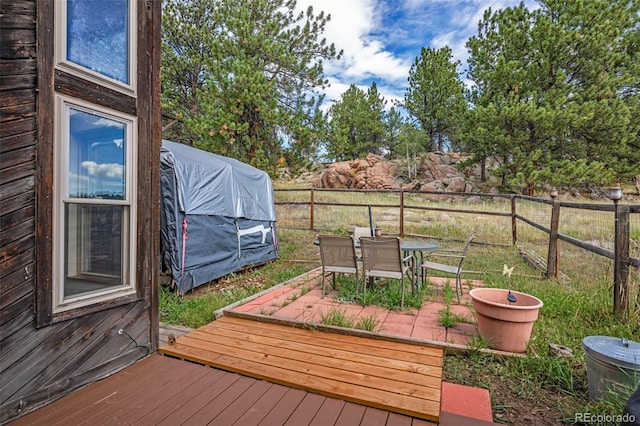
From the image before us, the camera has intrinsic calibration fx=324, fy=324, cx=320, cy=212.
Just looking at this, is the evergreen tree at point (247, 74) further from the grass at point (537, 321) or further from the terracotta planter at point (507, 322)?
the terracotta planter at point (507, 322)

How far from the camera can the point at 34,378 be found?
178 cm

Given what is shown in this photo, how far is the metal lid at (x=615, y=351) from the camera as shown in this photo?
68.3 inches

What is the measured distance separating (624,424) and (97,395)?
2.63 meters

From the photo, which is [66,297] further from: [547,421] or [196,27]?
[196,27]

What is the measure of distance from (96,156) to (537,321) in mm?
3835

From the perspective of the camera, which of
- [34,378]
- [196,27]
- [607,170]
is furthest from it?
[607,170]

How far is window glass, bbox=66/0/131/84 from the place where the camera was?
1.95 metres

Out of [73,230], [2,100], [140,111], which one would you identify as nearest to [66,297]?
[73,230]

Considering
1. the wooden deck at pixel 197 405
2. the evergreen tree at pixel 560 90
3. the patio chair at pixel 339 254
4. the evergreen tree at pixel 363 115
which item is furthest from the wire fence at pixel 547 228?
the evergreen tree at pixel 363 115

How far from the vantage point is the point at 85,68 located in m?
2.00

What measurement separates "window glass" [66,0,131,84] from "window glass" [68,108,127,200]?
1.09 feet

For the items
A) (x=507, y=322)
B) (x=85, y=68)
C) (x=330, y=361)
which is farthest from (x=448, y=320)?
(x=85, y=68)

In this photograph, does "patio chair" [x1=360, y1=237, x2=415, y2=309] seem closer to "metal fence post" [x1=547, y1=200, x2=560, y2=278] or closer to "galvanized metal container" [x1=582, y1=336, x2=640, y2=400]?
"galvanized metal container" [x1=582, y1=336, x2=640, y2=400]

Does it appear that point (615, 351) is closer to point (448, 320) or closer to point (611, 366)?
point (611, 366)
